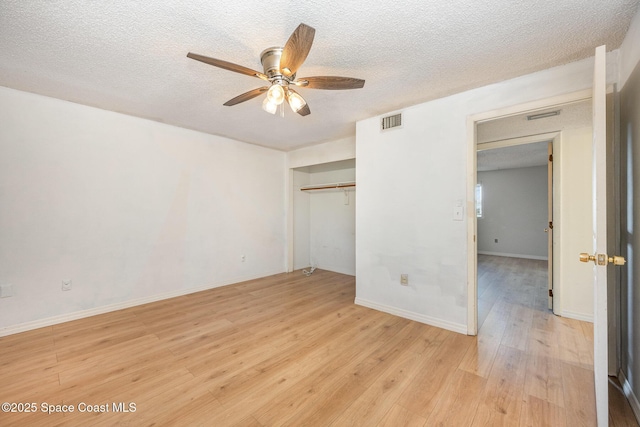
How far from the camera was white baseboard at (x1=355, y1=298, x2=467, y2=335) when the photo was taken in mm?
2562

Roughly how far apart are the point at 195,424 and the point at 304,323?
4.65ft

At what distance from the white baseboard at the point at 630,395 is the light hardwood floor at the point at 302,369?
0.05 meters

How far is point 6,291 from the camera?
249 cm

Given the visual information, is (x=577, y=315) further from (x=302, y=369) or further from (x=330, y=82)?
(x=330, y=82)

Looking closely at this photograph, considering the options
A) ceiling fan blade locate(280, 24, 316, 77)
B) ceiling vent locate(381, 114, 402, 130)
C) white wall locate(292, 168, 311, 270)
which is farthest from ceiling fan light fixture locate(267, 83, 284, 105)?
white wall locate(292, 168, 311, 270)

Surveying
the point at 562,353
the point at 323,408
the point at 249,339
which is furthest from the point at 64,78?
the point at 562,353

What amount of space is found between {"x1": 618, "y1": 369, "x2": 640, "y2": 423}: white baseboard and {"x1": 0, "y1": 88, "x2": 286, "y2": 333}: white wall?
4289mm

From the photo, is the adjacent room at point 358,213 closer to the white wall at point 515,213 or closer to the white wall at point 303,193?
the white wall at point 303,193

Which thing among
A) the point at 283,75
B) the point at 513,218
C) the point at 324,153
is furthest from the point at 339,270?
the point at 513,218

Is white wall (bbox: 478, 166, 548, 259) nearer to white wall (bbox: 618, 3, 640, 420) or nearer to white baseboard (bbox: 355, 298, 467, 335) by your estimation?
white baseboard (bbox: 355, 298, 467, 335)

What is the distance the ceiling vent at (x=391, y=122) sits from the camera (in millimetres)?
2963

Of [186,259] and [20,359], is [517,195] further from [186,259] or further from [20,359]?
[20,359]

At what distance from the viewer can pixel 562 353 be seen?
7.13ft

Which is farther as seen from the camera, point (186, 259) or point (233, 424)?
point (186, 259)
